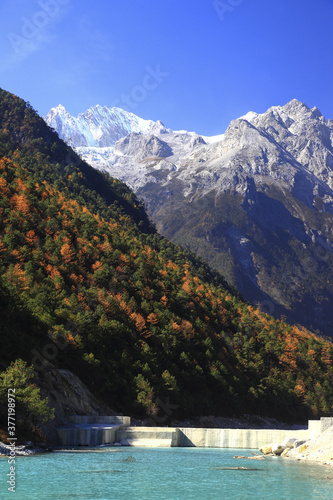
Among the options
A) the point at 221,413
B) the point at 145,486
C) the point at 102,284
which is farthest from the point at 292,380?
the point at 145,486

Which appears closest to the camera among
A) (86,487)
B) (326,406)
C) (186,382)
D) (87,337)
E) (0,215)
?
(86,487)

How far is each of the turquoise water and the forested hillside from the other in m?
22.3

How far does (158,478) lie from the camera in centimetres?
3803

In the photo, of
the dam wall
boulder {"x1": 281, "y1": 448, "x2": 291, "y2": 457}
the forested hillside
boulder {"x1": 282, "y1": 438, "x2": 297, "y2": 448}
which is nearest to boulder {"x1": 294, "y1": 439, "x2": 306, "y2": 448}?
boulder {"x1": 282, "y1": 438, "x2": 297, "y2": 448}

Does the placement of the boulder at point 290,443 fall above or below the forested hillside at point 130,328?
below

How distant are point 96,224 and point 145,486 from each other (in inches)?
4337

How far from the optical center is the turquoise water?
31.5m

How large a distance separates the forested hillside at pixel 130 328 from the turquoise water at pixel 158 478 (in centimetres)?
2227

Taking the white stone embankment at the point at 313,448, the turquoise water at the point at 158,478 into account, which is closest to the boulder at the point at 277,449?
the white stone embankment at the point at 313,448

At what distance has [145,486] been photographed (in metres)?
34.4

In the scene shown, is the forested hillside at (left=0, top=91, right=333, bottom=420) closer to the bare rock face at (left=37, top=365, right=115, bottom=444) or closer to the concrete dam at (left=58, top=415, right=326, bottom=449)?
the bare rock face at (left=37, top=365, right=115, bottom=444)

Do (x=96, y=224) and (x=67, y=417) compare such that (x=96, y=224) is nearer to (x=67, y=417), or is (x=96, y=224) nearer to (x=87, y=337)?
(x=87, y=337)

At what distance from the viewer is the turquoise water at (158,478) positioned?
31453 mm

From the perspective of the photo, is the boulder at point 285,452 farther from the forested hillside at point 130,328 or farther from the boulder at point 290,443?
the forested hillside at point 130,328
